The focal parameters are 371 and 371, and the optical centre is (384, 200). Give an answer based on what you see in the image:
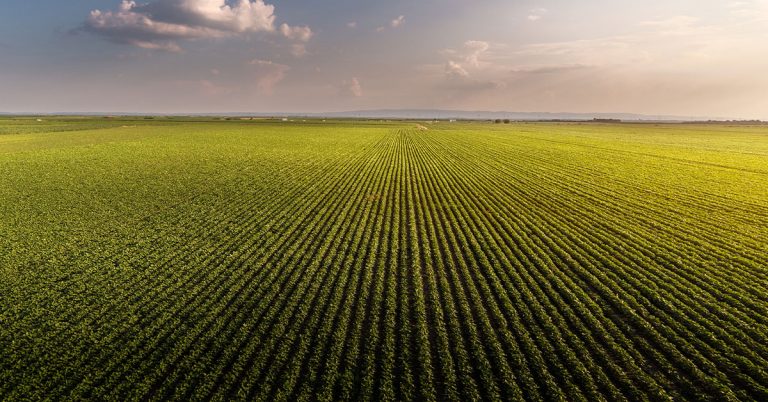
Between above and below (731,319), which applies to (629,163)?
above

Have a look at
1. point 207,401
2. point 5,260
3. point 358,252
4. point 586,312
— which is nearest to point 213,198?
point 5,260

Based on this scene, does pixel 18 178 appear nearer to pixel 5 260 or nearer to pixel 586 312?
pixel 5 260

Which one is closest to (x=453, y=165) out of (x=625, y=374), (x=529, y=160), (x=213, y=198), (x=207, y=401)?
(x=529, y=160)

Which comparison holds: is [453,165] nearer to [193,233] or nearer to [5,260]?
[193,233]

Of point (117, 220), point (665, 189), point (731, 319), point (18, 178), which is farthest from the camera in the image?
point (18, 178)

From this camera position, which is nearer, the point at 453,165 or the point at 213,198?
the point at 213,198

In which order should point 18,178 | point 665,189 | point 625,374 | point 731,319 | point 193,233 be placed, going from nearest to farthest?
point 625,374, point 731,319, point 193,233, point 665,189, point 18,178
